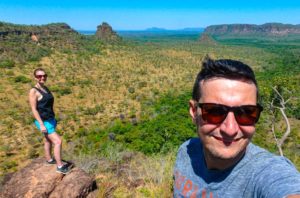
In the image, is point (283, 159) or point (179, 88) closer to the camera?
point (283, 159)

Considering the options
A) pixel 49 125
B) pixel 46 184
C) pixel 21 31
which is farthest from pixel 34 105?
pixel 21 31

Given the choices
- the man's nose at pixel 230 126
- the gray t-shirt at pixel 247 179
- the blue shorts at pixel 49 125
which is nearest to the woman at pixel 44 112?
the blue shorts at pixel 49 125

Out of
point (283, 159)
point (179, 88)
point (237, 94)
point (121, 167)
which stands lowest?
point (179, 88)

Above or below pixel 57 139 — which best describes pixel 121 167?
below

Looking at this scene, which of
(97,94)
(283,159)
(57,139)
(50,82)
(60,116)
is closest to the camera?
(283,159)

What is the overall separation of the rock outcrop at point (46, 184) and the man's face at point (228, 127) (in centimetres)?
446

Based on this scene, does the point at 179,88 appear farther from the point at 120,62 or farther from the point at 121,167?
the point at 121,167

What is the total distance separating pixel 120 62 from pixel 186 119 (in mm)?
39011

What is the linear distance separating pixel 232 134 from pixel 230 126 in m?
0.06

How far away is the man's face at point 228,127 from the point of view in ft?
5.83

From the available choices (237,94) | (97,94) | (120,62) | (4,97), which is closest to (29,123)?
(4,97)

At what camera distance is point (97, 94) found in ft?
136

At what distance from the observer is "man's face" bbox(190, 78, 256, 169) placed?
5.83 feet

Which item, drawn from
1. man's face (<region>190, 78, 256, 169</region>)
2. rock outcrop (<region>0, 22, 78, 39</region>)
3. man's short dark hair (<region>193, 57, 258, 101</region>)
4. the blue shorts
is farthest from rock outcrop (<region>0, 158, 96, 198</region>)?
rock outcrop (<region>0, 22, 78, 39</region>)
